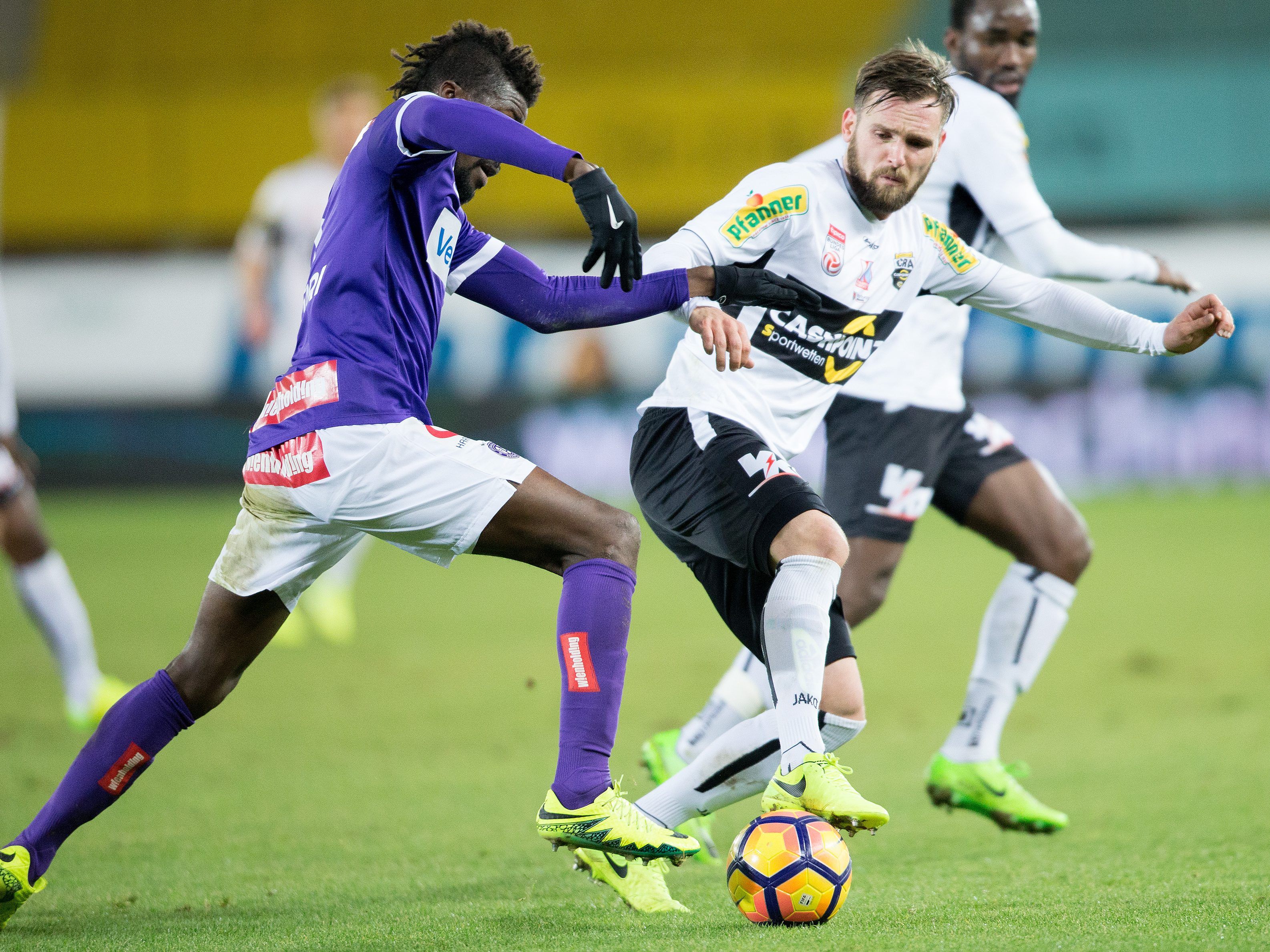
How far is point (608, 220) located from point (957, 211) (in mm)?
2230

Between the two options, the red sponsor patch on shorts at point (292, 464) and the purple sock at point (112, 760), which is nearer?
the red sponsor patch on shorts at point (292, 464)

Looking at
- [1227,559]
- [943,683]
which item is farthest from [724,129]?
[943,683]

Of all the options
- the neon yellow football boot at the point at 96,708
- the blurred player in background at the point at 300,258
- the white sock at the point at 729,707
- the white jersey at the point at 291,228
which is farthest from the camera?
the white jersey at the point at 291,228

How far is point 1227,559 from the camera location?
34.2 ft

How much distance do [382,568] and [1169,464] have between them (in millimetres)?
8306

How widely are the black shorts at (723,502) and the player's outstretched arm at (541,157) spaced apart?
734 mm

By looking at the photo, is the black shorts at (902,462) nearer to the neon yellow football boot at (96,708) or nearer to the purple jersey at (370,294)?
the purple jersey at (370,294)

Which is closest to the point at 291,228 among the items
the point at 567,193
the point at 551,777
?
the point at 551,777

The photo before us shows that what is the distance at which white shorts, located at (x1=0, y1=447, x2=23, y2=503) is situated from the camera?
6.45 meters

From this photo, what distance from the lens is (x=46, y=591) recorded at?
21.4 ft

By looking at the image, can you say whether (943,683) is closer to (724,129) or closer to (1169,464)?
(1169,464)

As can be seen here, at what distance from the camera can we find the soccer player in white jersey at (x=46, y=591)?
6496mm

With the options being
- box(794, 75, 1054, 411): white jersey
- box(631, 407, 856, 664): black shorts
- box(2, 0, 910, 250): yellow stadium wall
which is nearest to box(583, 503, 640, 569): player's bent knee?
box(631, 407, 856, 664): black shorts

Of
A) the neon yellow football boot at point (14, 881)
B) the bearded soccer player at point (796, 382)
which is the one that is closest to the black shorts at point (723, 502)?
the bearded soccer player at point (796, 382)
